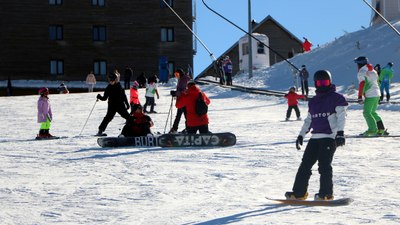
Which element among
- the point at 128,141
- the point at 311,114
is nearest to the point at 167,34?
the point at 128,141

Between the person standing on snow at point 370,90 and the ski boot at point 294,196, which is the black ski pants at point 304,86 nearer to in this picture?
the person standing on snow at point 370,90

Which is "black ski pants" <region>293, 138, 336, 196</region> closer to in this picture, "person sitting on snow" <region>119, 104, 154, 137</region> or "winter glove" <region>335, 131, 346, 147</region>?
"winter glove" <region>335, 131, 346, 147</region>

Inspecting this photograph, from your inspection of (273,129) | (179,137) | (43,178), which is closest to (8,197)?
(43,178)

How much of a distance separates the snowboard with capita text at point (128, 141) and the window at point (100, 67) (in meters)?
35.2

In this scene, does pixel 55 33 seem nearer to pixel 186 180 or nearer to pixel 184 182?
pixel 186 180

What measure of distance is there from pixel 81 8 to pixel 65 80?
14.3 ft

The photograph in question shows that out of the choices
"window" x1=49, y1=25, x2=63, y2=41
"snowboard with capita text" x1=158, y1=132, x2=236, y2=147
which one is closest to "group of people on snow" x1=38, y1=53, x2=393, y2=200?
"snowboard with capita text" x1=158, y1=132, x2=236, y2=147

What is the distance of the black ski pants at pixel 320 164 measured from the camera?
8203 millimetres

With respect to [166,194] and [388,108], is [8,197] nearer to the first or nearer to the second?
[166,194]

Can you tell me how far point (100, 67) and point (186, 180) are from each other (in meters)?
40.2

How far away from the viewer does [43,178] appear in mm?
10555

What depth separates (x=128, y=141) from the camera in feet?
49.0

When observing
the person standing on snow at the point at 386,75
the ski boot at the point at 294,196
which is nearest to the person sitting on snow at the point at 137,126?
the ski boot at the point at 294,196

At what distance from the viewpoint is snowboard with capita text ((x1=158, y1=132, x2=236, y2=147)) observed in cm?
1455
